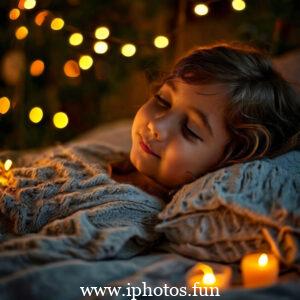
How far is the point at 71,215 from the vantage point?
1002mm

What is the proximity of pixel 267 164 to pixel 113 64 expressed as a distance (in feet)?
4.59

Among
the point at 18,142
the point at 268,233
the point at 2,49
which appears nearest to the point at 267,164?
the point at 268,233

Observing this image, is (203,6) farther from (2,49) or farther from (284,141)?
(2,49)

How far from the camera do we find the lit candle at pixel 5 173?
1.16m

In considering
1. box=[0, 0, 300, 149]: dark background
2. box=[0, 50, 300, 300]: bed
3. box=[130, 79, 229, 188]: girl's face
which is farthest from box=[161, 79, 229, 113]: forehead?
box=[0, 0, 300, 149]: dark background

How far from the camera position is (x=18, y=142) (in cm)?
202

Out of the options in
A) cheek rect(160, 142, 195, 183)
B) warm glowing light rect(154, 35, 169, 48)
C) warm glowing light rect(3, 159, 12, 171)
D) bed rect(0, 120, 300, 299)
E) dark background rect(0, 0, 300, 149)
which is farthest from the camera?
dark background rect(0, 0, 300, 149)

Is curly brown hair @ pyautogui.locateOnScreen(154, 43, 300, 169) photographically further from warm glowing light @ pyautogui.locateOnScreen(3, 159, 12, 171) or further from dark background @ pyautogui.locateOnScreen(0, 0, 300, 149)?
dark background @ pyautogui.locateOnScreen(0, 0, 300, 149)

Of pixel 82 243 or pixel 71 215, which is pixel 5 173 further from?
pixel 82 243

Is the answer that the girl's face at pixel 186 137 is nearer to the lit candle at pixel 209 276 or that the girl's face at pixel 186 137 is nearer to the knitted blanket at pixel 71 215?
the knitted blanket at pixel 71 215

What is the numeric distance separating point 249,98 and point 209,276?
0.50 m

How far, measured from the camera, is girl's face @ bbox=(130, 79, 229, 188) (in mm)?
1129

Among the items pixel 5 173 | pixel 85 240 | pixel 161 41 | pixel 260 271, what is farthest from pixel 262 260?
pixel 161 41

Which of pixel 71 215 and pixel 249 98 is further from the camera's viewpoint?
pixel 249 98
